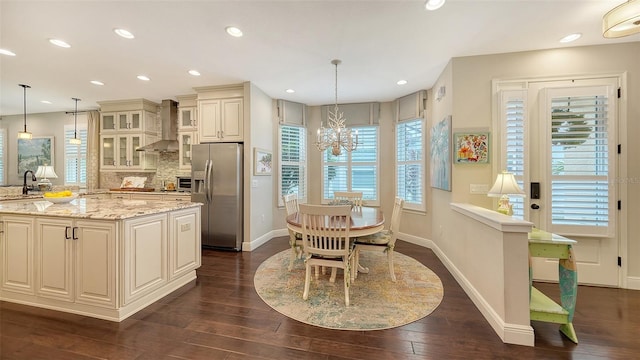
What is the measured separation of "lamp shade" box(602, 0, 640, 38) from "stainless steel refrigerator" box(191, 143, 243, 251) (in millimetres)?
4270

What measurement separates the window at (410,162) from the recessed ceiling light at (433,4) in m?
2.43

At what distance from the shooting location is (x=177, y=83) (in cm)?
416

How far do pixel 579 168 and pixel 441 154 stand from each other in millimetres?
1466

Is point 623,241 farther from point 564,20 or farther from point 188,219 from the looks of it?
point 188,219

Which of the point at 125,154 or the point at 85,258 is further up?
the point at 125,154

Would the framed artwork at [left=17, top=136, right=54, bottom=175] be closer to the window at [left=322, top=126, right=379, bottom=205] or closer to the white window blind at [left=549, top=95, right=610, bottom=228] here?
the window at [left=322, top=126, right=379, bottom=205]

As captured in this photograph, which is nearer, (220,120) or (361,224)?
(361,224)

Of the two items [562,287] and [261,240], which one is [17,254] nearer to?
[261,240]

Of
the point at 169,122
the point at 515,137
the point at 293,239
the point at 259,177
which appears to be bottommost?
the point at 293,239

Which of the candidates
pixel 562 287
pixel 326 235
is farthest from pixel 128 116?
pixel 562 287

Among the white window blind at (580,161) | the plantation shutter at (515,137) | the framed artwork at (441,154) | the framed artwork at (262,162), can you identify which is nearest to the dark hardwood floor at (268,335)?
the white window blind at (580,161)

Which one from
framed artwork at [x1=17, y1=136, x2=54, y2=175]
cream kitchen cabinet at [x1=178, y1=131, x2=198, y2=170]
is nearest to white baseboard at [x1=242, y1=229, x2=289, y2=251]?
cream kitchen cabinet at [x1=178, y1=131, x2=198, y2=170]

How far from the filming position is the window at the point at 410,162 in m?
4.52

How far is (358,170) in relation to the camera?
529 centimetres
